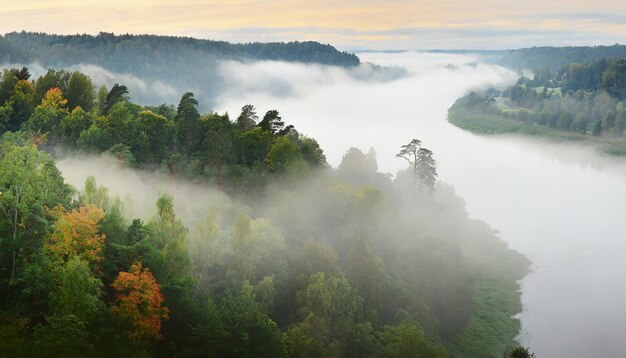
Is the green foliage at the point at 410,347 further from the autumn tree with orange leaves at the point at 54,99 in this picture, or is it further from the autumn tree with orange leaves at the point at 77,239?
the autumn tree with orange leaves at the point at 54,99

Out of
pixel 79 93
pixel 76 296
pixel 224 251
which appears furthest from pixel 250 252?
pixel 79 93

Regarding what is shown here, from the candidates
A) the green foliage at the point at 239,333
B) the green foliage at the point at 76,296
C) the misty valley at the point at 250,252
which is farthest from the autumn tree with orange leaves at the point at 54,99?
the green foliage at the point at 76,296

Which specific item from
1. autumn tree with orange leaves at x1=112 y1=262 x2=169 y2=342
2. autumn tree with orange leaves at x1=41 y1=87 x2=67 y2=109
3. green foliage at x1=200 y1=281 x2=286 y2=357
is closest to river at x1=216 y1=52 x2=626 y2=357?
green foliage at x1=200 y1=281 x2=286 y2=357

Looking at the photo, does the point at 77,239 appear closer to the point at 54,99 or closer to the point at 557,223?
the point at 54,99

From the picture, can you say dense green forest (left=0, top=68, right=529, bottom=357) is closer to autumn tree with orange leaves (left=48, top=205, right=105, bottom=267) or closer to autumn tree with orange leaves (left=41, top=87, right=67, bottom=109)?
autumn tree with orange leaves (left=48, top=205, right=105, bottom=267)

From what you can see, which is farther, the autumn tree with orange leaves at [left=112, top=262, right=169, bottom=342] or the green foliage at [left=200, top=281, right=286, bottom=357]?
the green foliage at [left=200, top=281, right=286, bottom=357]

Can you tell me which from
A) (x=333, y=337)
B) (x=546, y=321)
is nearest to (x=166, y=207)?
(x=333, y=337)

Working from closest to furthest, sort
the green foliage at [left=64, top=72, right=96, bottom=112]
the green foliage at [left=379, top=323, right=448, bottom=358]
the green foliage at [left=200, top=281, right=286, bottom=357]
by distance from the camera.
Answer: the green foliage at [left=200, top=281, right=286, bottom=357] < the green foliage at [left=379, top=323, right=448, bottom=358] < the green foliage at [left=64, top=72, right=96, bottom=112]
